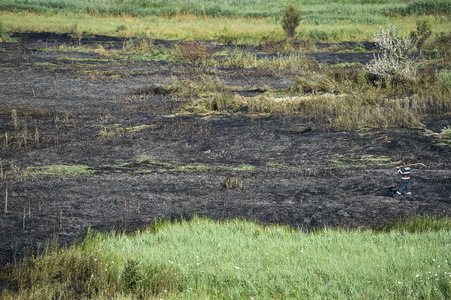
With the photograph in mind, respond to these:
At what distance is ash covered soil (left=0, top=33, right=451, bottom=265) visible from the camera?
240 inches

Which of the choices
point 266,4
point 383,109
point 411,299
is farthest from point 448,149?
point 266,4

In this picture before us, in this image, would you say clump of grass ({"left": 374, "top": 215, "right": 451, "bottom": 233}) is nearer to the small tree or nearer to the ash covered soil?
the ash covered soil

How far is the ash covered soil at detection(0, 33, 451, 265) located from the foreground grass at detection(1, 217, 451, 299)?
71cm

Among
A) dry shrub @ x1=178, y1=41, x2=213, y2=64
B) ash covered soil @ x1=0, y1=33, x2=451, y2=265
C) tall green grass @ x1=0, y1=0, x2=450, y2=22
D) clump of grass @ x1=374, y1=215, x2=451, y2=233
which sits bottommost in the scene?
ash covered soil @ x1=0, y1=33, x2=451, y2=265

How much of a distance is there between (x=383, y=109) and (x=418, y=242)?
21.6 feet

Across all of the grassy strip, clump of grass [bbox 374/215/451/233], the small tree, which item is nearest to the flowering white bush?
clump of grass [bbox 374/215/451/233]

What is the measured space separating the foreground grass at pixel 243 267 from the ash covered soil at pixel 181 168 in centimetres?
71

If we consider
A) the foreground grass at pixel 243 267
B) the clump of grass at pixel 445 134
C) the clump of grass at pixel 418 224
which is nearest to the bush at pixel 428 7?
the clump of grass at pixel 445 134

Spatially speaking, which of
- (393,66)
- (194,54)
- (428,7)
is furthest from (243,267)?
(428,7)

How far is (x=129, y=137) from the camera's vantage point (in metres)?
9.78

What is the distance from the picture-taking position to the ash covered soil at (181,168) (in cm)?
609

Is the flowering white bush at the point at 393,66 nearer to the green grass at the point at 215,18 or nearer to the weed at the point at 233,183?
the weed at the point at 233,183

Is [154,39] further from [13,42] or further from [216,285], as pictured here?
[216,285]

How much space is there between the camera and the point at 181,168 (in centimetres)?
805
